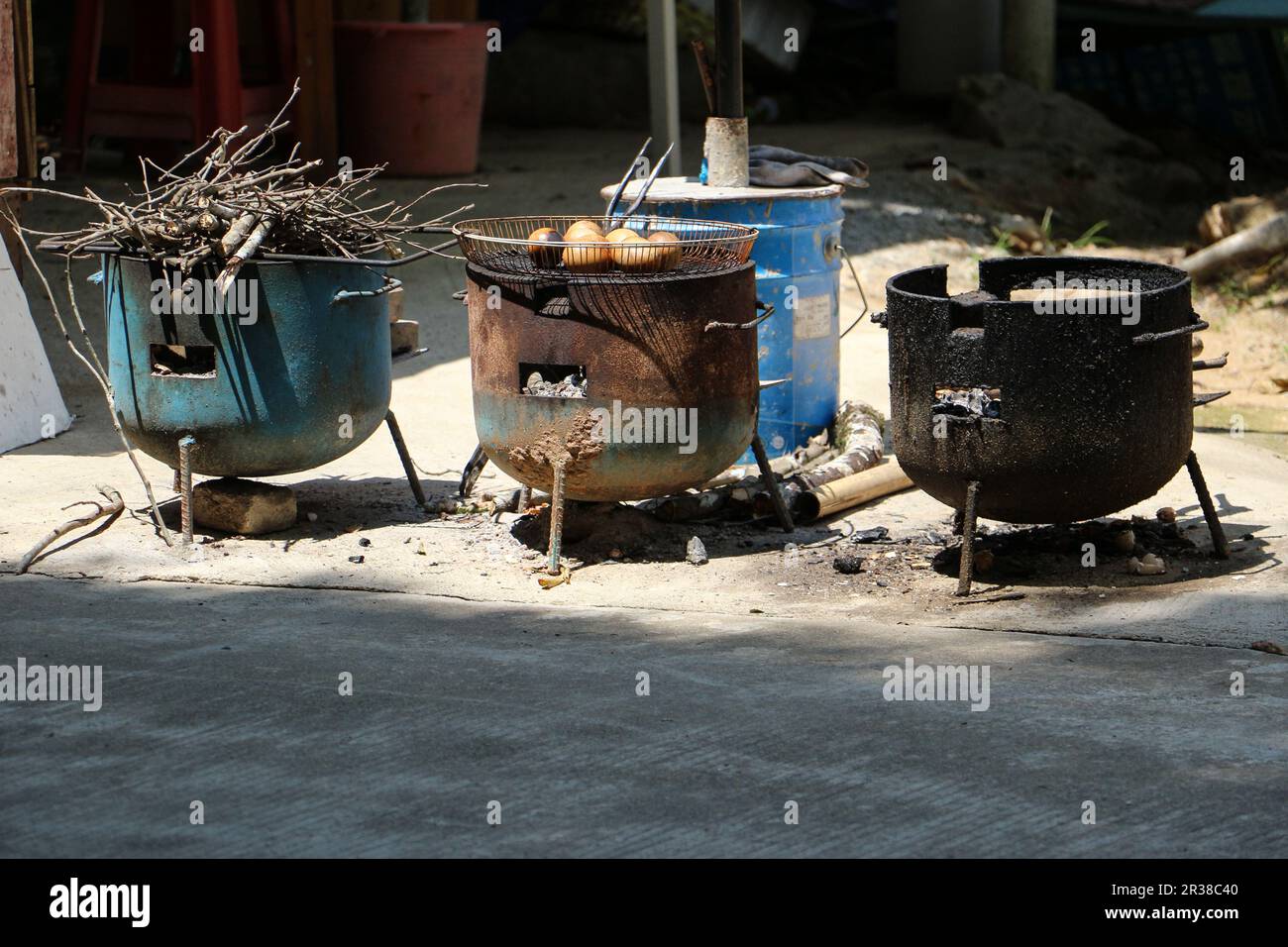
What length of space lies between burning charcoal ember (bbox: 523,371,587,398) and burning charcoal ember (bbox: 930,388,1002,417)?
1.21 meters

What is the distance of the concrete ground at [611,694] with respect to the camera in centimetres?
372

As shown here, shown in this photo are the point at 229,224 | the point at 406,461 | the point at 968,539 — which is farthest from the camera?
the point at 406,461

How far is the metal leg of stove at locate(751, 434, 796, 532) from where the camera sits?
640 cm

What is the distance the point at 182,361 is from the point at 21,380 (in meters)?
1.62

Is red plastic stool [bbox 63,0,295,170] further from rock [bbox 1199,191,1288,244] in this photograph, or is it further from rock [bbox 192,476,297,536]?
rock [bbox 1199,191,1288,244]

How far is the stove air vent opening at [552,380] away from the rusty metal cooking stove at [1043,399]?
41.6 inches

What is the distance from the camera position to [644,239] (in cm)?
586

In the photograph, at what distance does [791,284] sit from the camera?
715 centimetres

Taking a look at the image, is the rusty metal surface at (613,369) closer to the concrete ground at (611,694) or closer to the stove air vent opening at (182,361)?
the concrete ground at (611,694)

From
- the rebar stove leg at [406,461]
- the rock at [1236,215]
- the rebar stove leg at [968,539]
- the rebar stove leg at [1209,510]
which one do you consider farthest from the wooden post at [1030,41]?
the rebar stove leg at [968,539]

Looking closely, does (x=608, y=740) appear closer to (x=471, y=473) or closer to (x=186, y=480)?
(x=186, y=480)

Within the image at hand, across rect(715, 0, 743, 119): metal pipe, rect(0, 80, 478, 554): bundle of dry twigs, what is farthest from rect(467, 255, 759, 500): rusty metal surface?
rect(715, 0, 743, 119): metal pipe

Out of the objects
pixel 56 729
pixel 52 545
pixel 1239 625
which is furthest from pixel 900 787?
pixel 52 545

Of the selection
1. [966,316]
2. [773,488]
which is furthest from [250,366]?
[966,316]
